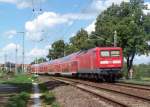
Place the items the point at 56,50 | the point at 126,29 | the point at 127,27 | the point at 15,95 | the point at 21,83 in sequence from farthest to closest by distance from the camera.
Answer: the point at 56,50, the point at 127,27, the point at 126,29, the point at 21,83, the point at 15,95

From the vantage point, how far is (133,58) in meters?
91.8

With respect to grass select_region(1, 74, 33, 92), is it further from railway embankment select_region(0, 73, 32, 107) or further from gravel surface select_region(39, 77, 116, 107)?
gravel surface select_region(39, 77, 116, 107)

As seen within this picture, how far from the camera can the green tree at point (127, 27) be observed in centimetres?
8612

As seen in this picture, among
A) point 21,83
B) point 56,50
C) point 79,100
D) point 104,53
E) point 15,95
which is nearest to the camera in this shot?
point 79,100

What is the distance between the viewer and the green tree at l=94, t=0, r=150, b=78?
86.1 metres

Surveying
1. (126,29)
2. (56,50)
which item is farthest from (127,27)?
(56,50)

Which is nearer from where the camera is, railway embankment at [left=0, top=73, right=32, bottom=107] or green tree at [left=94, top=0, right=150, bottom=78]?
railway embankment at [left=0, top=73, right=32, bottom=107]

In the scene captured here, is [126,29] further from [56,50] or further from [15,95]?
[56,50]

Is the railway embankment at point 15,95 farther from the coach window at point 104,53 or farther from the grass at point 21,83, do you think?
the coach window at point 104,53

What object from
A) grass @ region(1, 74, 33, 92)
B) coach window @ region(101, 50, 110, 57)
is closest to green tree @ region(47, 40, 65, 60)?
grass @ region(1, 74, 33, 92)

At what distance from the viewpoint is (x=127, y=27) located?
86938 millimetres

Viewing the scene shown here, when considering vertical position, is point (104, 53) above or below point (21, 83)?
above

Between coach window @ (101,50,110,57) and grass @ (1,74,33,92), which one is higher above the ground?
coach window @ (101,50,110,57)

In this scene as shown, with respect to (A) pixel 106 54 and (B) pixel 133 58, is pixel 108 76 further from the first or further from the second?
(B) pixel 133 58
